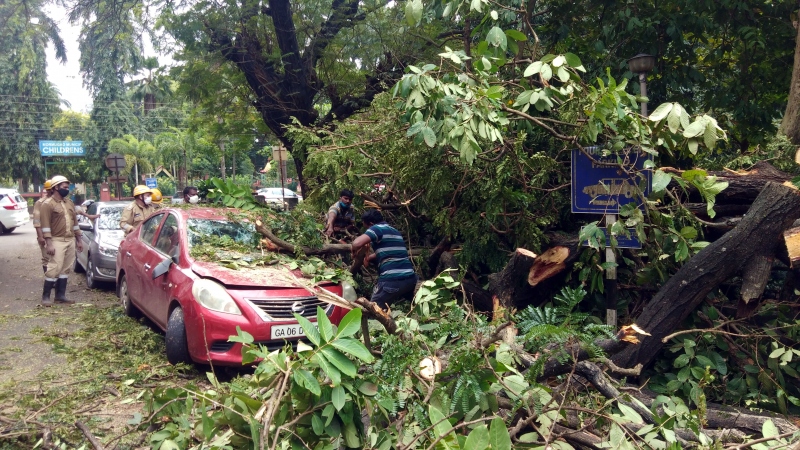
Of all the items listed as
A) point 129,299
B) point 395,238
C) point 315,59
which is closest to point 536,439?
point 395,238

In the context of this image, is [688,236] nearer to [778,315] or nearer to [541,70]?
[778,315]

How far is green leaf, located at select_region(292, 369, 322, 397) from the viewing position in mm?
2830

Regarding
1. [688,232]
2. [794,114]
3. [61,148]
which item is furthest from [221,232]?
[61,148]

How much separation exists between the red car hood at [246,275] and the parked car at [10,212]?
19.9 metres

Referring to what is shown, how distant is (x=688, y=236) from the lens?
189 inches

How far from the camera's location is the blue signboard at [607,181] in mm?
4852

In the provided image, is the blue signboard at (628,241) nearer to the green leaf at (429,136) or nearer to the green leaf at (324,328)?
the green leaf at (429,136)

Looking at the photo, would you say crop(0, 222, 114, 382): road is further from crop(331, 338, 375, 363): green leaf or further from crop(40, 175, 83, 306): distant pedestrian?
crop(331, 338, 375, 363): green leaf

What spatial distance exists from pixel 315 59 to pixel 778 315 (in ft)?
32.3

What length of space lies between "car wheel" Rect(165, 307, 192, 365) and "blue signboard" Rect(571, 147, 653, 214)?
3693 millimetres

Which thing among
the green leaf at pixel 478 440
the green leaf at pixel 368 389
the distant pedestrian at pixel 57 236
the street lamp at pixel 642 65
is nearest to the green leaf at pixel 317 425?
the green leaf at pixel 368 389

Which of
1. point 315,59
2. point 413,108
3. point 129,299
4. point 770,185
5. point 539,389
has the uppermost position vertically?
point 315,59

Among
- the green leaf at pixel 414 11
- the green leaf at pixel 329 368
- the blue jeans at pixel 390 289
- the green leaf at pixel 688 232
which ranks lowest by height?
the blue jeans at pixel 390 289

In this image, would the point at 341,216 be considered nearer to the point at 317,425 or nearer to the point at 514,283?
the point at 514,283
